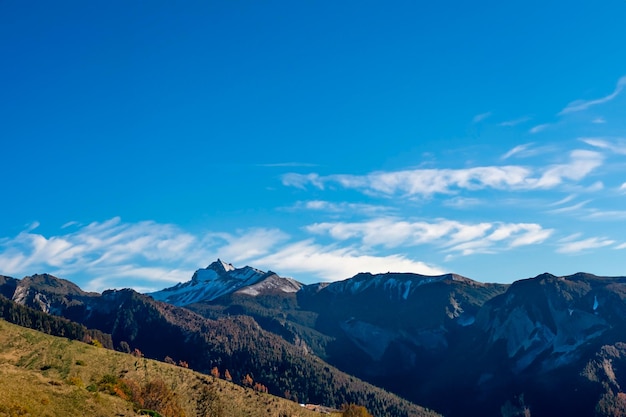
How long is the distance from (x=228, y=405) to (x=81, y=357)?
4854 cm

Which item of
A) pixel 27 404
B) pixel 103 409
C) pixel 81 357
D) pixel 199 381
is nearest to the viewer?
pixel 27 404

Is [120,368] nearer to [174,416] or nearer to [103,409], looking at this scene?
[174,416]

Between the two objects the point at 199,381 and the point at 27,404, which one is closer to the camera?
the point at 27,404

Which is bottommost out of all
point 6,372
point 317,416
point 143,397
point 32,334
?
point 317,416

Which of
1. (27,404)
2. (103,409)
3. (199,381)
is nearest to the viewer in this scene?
(27,404)

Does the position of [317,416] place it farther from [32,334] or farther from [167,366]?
[32,334]

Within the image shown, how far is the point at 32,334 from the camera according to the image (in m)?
166

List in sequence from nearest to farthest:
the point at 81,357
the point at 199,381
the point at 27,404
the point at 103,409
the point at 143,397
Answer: the point at 27,404 < the point at 103,409 < the point at 143,397 < the point at 81,357 < the point at 199,381

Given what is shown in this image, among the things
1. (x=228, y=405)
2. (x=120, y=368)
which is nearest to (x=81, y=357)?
(x=120, y=368)

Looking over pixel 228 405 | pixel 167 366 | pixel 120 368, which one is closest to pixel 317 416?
pixel 228 405

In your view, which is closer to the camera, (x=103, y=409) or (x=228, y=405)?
(x=103, y=409)

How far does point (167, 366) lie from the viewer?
597ft

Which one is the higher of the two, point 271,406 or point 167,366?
point 167,366

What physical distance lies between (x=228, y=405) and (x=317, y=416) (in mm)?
42197
